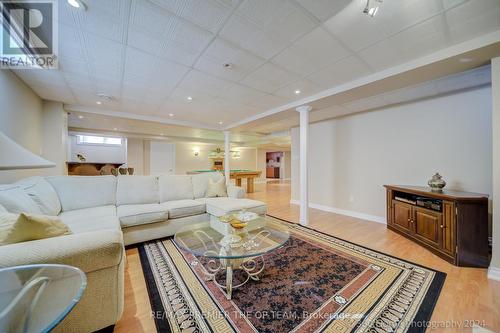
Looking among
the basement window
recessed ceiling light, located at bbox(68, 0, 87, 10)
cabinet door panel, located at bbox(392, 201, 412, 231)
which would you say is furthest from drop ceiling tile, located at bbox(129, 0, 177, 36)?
the basement window

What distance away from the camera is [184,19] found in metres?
1.56

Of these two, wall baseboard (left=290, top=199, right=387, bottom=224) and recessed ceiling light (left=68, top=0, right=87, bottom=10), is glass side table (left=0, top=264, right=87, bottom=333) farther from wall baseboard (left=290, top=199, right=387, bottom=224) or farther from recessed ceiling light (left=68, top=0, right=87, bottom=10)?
wall baseboard (left=290, top=199, right=387, bottom=224)

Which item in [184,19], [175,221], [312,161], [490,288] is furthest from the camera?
[312,161]

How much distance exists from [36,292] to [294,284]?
175 centimetres

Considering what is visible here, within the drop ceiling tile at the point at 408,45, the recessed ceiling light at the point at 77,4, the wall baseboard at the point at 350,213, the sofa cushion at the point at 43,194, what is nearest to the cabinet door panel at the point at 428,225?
the wall baseboard at the point at 350,213

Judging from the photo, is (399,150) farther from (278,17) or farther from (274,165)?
(274,165)

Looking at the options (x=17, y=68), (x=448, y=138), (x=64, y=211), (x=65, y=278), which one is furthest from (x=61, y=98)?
(x=448, y=138)

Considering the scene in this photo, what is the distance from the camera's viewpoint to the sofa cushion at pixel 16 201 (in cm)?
149

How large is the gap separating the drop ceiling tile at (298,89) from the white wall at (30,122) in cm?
378

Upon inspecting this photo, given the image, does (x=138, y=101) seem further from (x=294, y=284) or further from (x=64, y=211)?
(x=294, y=284)

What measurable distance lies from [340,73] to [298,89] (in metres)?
0.69

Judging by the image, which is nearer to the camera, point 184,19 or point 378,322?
point 378,322

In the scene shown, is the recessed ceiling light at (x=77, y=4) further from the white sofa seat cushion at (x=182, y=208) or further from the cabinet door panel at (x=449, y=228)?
the cabinet door panel at (x=449, y=228)

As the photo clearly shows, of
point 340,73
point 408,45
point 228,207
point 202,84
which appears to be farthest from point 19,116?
point 408,45
